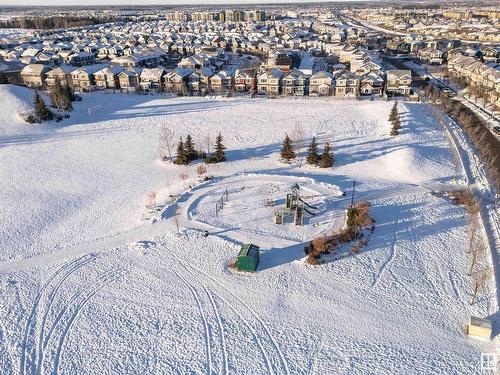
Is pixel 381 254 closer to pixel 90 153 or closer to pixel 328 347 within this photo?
pixel 328 347

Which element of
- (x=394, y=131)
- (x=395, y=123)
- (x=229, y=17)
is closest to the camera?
(x=394, y=131)

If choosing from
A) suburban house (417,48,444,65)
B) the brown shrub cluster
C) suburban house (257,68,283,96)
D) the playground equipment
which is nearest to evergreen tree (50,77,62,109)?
suburban house (257,68,283,96)

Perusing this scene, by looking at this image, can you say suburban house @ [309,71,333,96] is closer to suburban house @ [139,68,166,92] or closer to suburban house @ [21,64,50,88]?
suburban house @ [139,68,166,92]

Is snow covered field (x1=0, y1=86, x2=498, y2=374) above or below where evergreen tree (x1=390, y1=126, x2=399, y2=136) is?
below

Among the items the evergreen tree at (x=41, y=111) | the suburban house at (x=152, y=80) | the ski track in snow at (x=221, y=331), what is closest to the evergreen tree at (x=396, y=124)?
the ski track in snow at (x=221, y=331)

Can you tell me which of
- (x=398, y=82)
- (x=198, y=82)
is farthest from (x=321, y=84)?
(x=198, y=82)

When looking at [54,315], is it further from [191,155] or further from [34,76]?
[34,76]

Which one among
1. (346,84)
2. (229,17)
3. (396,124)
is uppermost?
(396,124)
